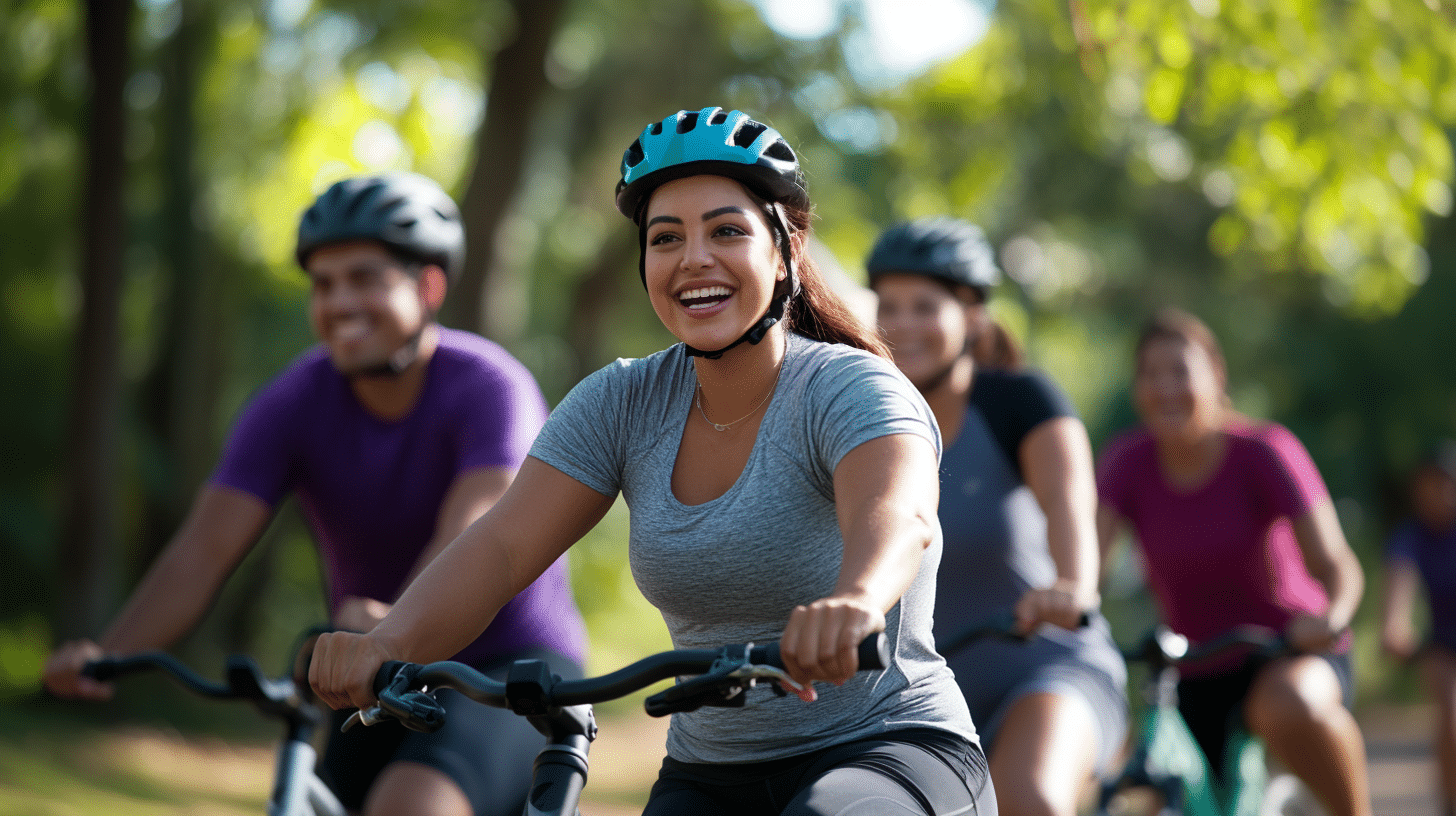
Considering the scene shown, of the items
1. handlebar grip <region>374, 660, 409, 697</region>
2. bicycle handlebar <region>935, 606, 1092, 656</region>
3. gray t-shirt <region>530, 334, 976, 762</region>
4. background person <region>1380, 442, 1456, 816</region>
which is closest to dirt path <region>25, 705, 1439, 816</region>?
background person <region>1380, 442, 1456, 816</region>

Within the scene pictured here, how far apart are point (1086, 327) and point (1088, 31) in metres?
15.8

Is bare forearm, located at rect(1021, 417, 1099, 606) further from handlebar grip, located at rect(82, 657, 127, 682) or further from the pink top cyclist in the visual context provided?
handlebar grip, located at rect(82, 657, 127, 682)

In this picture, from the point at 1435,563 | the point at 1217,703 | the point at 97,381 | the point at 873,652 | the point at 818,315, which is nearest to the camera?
the point at 873,652

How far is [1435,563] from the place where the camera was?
31.3 feet

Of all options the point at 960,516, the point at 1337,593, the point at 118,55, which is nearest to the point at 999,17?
the point at 118,55

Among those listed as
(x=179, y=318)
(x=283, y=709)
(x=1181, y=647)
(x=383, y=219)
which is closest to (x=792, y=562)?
(x=283, y=709)

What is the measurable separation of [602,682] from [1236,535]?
367cm

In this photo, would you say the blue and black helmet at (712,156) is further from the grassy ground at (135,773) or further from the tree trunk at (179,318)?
the tree trunk at (179,318)

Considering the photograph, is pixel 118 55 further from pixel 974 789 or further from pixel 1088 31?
pixel 974 789

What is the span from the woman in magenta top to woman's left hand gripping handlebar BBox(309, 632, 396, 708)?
3.35 metres

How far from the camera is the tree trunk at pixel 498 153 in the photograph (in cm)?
1114

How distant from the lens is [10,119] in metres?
12.4

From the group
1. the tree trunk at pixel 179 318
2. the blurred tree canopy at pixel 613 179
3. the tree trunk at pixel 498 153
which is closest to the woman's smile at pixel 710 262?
the blurred tree canopy at pixel 613 179

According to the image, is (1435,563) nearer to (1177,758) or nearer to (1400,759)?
(1177,758)
